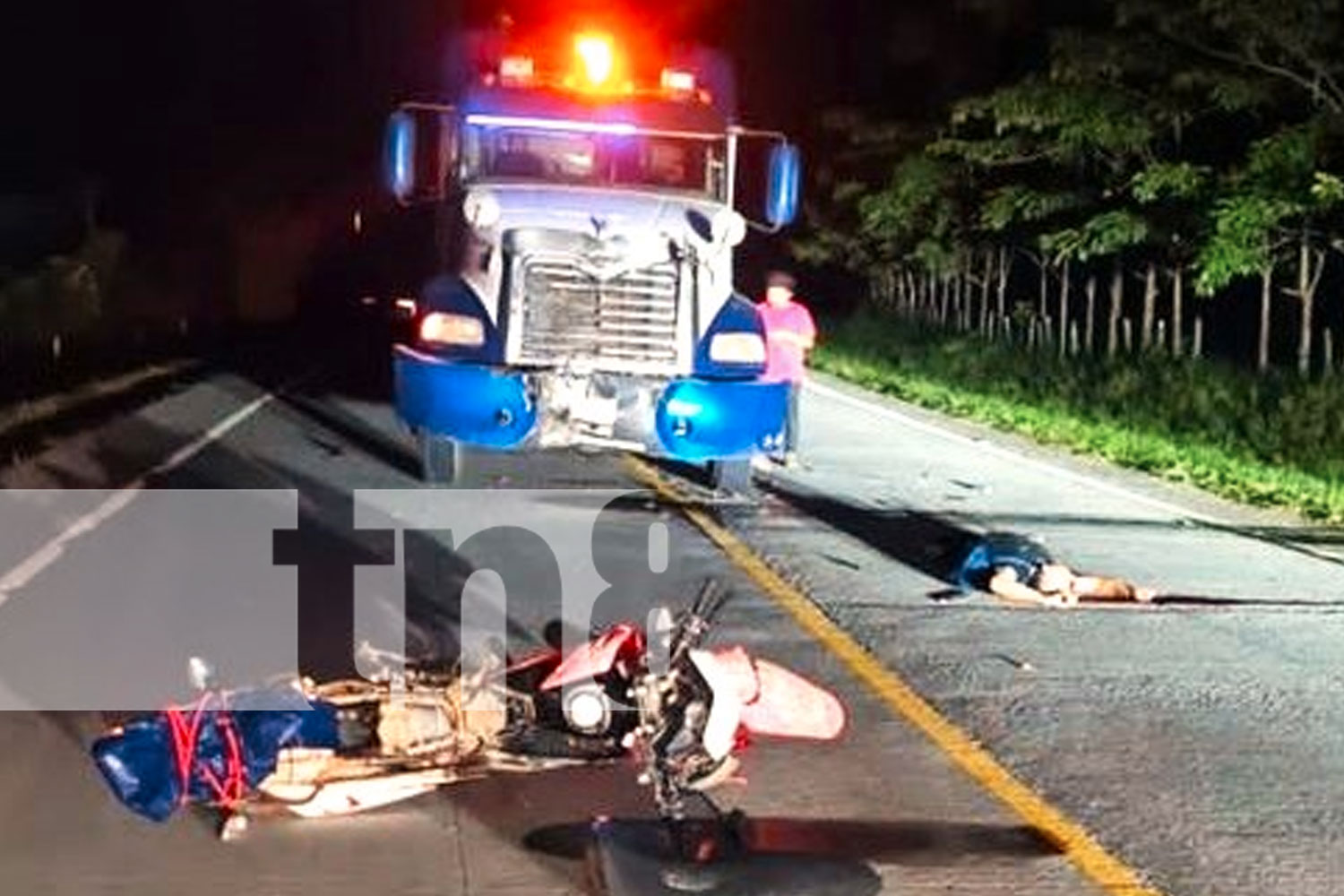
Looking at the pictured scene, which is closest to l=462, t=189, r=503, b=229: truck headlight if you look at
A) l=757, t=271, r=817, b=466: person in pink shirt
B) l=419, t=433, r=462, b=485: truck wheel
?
l=419, t=433, r=462, b=485: truck wheel

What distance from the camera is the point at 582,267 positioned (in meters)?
14.7

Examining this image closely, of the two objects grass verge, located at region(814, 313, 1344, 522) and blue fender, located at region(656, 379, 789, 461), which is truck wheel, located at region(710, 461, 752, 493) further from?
grass verge, located at region(814, 313, 1344, 522)

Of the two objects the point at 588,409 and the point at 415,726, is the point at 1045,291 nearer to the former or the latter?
the point at 588,409

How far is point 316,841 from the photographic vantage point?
21.5 ft

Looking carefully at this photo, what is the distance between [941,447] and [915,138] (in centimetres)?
1794

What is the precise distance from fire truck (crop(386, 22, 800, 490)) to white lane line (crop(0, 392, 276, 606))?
205 cm

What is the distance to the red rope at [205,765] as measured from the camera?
6672mm

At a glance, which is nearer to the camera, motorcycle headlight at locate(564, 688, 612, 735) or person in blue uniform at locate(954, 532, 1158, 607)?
motorcycle headlight at locate(564, 688, 612, 735)

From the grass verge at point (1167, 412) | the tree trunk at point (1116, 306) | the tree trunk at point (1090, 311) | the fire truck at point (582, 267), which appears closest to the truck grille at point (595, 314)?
the fire truck at point (582, 267)

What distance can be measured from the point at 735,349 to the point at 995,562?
3.78 meters

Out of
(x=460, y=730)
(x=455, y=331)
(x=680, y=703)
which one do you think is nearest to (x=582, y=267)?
(x=455, y=331)

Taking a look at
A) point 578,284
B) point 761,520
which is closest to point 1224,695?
point 761,520

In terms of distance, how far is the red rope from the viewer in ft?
21.9

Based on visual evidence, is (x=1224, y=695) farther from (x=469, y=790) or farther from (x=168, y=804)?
(x=168, y=804)
